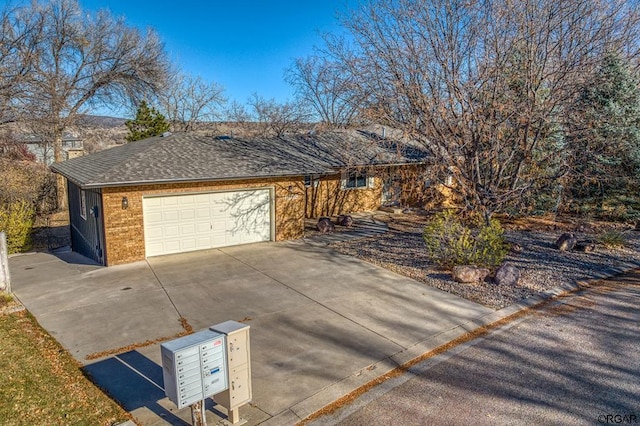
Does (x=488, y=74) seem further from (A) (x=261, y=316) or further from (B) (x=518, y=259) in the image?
(A) (x=261, y=316)

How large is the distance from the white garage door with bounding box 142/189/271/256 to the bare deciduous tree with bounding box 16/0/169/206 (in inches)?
512

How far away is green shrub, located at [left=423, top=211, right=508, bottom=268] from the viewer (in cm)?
1021

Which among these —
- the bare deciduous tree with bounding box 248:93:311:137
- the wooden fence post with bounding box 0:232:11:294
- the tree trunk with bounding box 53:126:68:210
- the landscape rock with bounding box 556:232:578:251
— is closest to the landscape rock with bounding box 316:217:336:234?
the landscape rock with bounding box 556:232:578:251

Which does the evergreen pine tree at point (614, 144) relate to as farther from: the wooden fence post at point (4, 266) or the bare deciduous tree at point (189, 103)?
the bare deciduous tree at point (189, 103)

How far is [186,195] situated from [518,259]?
980 centimetres

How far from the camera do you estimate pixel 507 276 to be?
31.1ft

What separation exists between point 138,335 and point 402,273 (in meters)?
6.24

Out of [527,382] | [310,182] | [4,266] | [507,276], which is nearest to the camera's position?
[527,382]

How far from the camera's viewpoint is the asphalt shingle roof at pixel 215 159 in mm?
11398

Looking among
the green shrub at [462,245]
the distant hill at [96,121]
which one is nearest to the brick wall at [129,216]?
the green shrub at [462,245]

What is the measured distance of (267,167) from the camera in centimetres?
1367

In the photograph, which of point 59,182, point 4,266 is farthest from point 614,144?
point 59,182

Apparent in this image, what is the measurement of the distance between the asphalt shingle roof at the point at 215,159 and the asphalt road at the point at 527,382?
23.4 feet

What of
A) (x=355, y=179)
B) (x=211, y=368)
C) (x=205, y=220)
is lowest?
(x=211, y=368)
